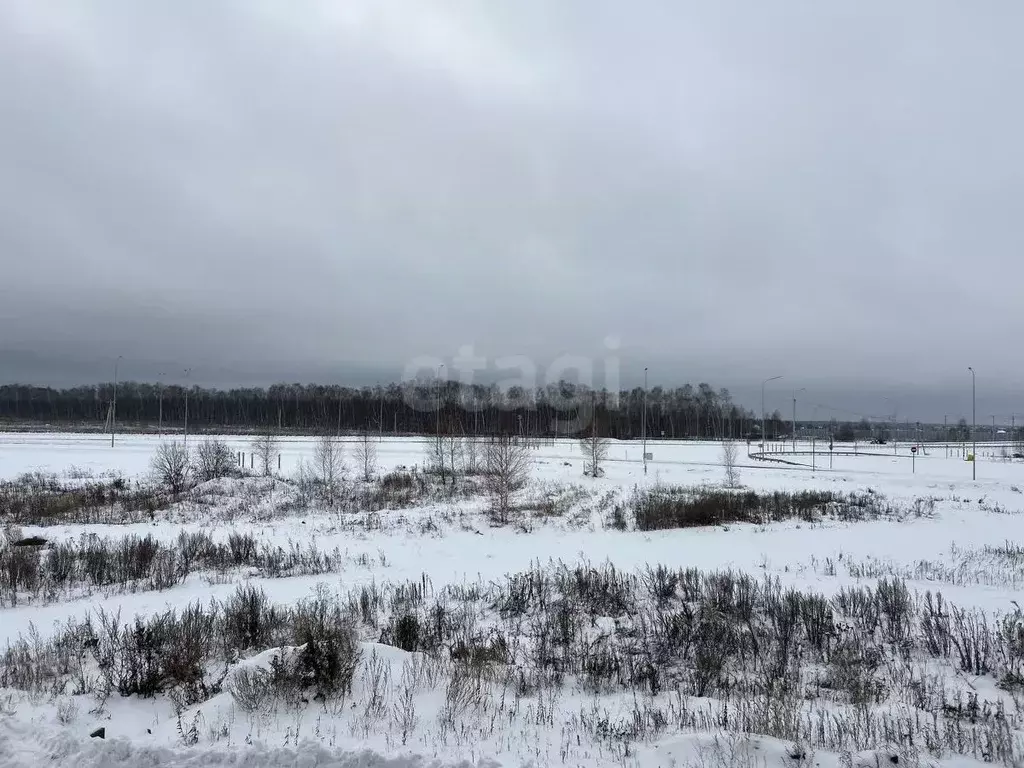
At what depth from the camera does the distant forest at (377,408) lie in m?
100

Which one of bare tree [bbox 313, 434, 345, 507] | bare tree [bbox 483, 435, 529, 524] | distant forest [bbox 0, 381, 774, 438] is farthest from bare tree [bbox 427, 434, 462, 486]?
distant forest [bbox 0, 381, 774, 438]

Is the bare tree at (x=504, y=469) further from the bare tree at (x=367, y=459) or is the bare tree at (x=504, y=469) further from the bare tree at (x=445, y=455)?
the bare tree at (x=367, y=459)

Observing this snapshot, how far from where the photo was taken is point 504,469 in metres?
21.2

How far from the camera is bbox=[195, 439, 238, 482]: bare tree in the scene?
96.8ft

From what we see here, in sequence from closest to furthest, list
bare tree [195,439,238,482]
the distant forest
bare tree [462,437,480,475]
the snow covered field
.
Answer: the snow covered field, bare tree [195,439,238,482], bare tree [462,437,480,475], the distant forest

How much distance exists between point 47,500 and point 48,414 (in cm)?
14920

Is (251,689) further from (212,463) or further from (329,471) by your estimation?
(212,463)

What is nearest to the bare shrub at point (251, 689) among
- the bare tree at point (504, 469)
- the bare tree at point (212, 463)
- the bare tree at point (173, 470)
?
the bare tree at point (504, 469)

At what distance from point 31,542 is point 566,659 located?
14.8 metres

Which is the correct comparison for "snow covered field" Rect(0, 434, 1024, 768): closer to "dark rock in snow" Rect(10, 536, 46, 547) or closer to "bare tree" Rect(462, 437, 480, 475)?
"dark rock in snow" Rect(10, 536, 46, 547)

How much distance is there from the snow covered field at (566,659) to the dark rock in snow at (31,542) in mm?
288

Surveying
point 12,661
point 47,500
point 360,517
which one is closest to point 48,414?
point 47,500

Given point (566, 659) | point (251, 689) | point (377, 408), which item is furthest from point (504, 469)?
point (377, 408)

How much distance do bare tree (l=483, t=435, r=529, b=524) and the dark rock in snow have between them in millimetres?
12728
